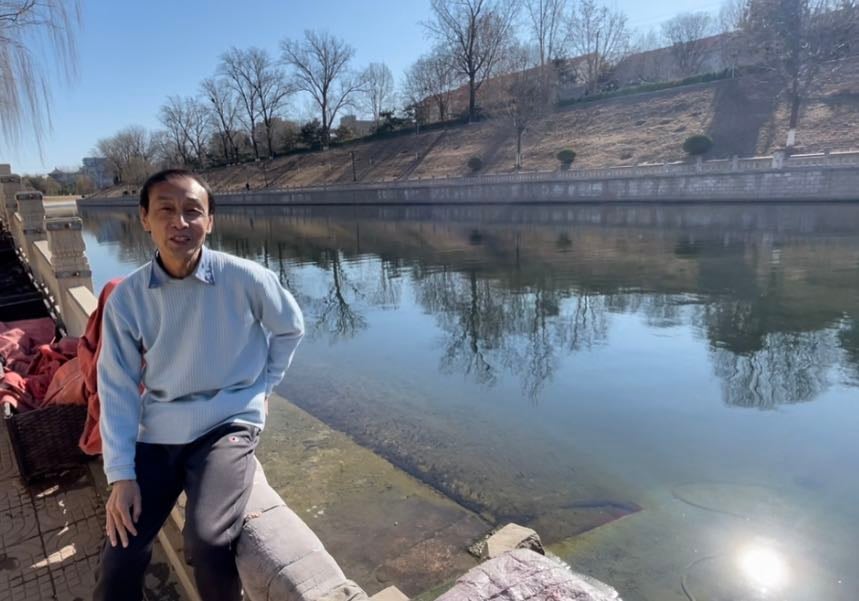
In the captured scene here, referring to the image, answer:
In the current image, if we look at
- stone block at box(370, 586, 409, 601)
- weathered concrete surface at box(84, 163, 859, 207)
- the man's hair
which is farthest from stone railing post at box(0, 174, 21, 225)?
weathered concrete surface at box(84, 163, 859, 207)

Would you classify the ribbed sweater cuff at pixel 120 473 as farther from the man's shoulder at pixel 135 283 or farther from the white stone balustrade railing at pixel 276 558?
the man's shoulder at pixel 135 283

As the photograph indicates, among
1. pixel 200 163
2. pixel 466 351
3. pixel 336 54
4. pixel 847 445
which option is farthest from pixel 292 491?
pixel 200 163

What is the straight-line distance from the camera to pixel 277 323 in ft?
7.09

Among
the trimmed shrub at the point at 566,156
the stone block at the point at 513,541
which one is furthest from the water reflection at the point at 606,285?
the trimmed shrub at the point at 566,156

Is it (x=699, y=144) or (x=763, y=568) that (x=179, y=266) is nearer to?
(x=763, y=568)

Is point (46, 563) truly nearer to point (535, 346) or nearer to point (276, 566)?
point (276, 566)

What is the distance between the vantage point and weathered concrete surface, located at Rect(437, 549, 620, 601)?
1.15m

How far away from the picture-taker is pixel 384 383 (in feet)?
24.1

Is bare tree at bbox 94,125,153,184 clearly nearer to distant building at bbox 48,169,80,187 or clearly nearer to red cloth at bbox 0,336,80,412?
distant building at bbox 48,169,80,187

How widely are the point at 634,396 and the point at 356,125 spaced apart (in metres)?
66.9

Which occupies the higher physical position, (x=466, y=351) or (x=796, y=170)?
(x=796, y=170)

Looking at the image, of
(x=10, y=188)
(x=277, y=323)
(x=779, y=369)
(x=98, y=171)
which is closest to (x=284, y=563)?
(x=277, y=323)

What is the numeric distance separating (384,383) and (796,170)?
2199 centimetres

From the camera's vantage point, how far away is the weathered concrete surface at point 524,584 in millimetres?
1151
